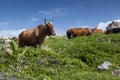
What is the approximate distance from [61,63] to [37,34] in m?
8.20

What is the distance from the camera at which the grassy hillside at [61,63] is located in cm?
1444

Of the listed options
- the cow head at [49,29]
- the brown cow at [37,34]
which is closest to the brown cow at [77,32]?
the brown cow at [37,34]

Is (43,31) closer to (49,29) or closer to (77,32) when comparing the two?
(49,29)

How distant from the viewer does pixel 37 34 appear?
25.0 m

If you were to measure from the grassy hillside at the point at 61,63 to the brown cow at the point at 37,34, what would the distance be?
344 centimetres

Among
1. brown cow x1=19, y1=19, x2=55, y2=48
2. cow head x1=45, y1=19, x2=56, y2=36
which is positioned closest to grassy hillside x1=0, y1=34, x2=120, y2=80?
brown cow x1=19, y1=19, x2=55, y2=48

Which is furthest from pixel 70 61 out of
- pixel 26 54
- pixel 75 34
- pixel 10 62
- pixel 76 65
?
pixel 75 34

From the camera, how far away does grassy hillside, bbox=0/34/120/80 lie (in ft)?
47.4

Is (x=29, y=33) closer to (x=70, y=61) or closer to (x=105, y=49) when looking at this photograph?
(x=105, y=49)

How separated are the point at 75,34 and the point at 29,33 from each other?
22058 millimetres

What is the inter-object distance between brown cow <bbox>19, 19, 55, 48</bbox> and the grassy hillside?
344 centimetres

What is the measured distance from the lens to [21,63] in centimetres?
1616

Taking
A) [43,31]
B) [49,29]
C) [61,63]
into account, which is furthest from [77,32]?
[61,63]

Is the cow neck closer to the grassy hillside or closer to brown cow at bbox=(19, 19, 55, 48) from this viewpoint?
brown cow at bbox=(19, 19, 55, 48)
